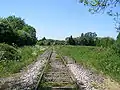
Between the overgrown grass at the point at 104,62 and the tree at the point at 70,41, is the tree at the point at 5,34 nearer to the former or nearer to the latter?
the overgrown grass at the point at 104,62

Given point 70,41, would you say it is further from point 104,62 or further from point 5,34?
point 104,62

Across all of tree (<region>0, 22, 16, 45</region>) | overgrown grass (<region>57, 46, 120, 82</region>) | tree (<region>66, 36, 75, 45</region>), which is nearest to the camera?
overgrown grass (<region>57, 46, 120, 82</region>)

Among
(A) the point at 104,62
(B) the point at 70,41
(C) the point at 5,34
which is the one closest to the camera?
(A) the point at 104,62

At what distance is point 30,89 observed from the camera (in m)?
11.7

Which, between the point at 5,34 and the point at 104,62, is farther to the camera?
the point at 5,34

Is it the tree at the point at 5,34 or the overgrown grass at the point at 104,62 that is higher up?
the tree at the point at 5,34

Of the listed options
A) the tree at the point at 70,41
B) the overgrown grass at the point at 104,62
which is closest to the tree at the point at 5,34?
the overgrown grass at the point at 104,62

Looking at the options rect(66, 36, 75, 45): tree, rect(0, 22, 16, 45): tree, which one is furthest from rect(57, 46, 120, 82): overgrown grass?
rect(66, 36, 75, 45): tree

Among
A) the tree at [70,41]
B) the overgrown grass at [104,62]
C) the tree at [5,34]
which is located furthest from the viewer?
the tree at [70,41]

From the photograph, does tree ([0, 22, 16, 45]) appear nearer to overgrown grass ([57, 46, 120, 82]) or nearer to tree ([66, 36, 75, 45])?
overgrown grass ([57, 46, 120, 82])

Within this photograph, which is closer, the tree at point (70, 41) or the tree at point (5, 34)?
the tree at point (5, 34)

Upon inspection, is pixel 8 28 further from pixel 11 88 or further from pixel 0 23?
pixel 11 88

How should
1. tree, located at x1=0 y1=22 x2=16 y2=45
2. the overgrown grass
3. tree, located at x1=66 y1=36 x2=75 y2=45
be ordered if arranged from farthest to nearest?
tree, located at x1=66 y1=36 x2=75 y2=45 → tree, located at x1=0 y1=22 x2=16 y2=45 → the overgrown grass

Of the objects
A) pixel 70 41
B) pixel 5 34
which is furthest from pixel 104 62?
pixel 70 41
